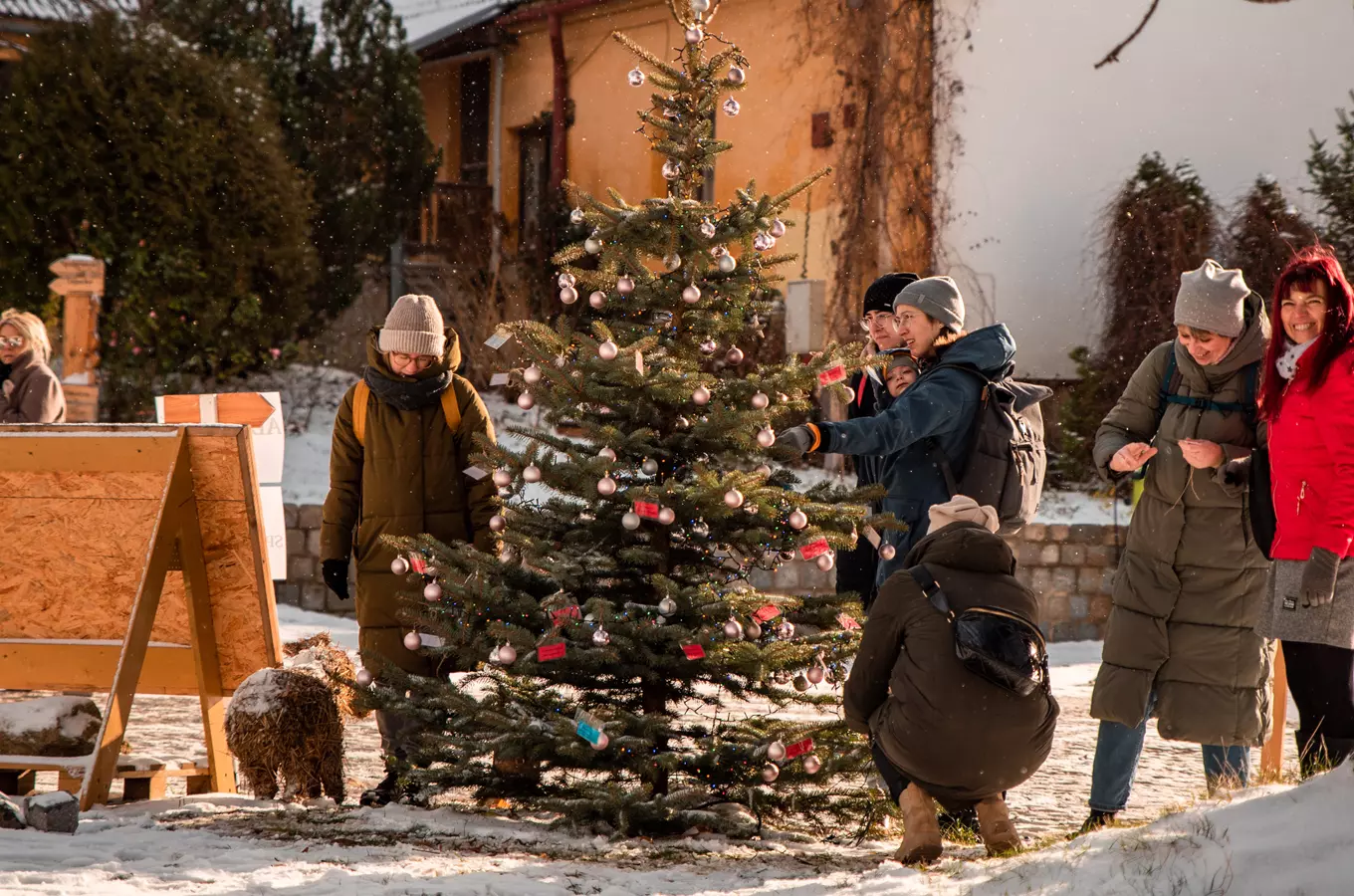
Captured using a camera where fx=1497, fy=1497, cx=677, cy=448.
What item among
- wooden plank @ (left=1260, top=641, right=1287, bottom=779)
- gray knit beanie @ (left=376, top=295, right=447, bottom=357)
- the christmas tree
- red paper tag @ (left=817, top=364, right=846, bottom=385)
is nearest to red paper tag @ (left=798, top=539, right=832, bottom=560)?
the christmas tree

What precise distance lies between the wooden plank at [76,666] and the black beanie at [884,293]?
2900 mm

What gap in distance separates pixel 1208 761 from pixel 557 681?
2.09 meters

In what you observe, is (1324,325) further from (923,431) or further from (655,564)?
(655,564)

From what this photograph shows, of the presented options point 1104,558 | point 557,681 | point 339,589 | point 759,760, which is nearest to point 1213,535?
point 759,760

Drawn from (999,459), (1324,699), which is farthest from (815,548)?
(1324,699)

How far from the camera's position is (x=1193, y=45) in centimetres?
1328

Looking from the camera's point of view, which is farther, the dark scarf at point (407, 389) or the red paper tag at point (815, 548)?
the dark scarf at point (407, 389)

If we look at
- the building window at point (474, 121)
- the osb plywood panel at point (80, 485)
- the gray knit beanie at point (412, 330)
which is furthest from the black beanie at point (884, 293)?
the building window at point (474, 121)

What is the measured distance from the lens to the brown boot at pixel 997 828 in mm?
4227

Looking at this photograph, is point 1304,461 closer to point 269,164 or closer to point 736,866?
point 736,866

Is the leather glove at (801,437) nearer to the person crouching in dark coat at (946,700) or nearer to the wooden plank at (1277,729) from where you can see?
the person crouching in dark coat at (946,700)

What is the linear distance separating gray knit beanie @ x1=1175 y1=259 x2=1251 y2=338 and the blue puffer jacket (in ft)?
1.91

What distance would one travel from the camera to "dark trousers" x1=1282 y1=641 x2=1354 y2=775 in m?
4.31

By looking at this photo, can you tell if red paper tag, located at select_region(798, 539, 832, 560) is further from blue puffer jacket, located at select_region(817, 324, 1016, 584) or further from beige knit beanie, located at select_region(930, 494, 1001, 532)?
beige knit beanie, located at select_region(930, 494, 1001, 532)
